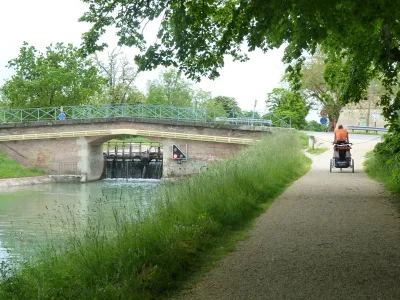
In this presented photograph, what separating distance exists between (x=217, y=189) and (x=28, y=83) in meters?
40.3

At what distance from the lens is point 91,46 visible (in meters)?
11.4

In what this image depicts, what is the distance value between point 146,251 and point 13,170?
37711mm

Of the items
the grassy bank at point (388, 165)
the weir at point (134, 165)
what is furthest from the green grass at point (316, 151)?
the weir at point (134, 165)

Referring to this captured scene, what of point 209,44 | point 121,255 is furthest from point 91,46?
point 121,255

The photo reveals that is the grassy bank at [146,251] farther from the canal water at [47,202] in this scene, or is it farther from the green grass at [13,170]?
the green grass at [13,170]

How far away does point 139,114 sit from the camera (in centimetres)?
4353

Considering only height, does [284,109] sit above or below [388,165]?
above

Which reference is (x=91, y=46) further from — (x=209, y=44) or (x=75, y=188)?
(x=75, y=188)

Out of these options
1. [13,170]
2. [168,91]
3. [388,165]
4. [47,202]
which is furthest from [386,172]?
[168,91]

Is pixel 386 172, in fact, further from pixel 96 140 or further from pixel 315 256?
pixel 96 140

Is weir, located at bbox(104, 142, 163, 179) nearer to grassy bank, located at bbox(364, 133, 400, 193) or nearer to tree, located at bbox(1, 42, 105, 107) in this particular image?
tree, located at bbox(1, 42, 105, 107)

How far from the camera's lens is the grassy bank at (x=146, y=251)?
5.80m

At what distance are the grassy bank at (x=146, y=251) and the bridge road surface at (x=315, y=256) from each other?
Answer: 36 cm

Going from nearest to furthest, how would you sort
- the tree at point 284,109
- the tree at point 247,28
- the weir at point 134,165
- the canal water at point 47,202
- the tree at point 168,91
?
the tree at point 247,28 < the canal water at point 47,202 < the tree at point 284,109 < the weir at point 134,165 < the tree at point 168,91
